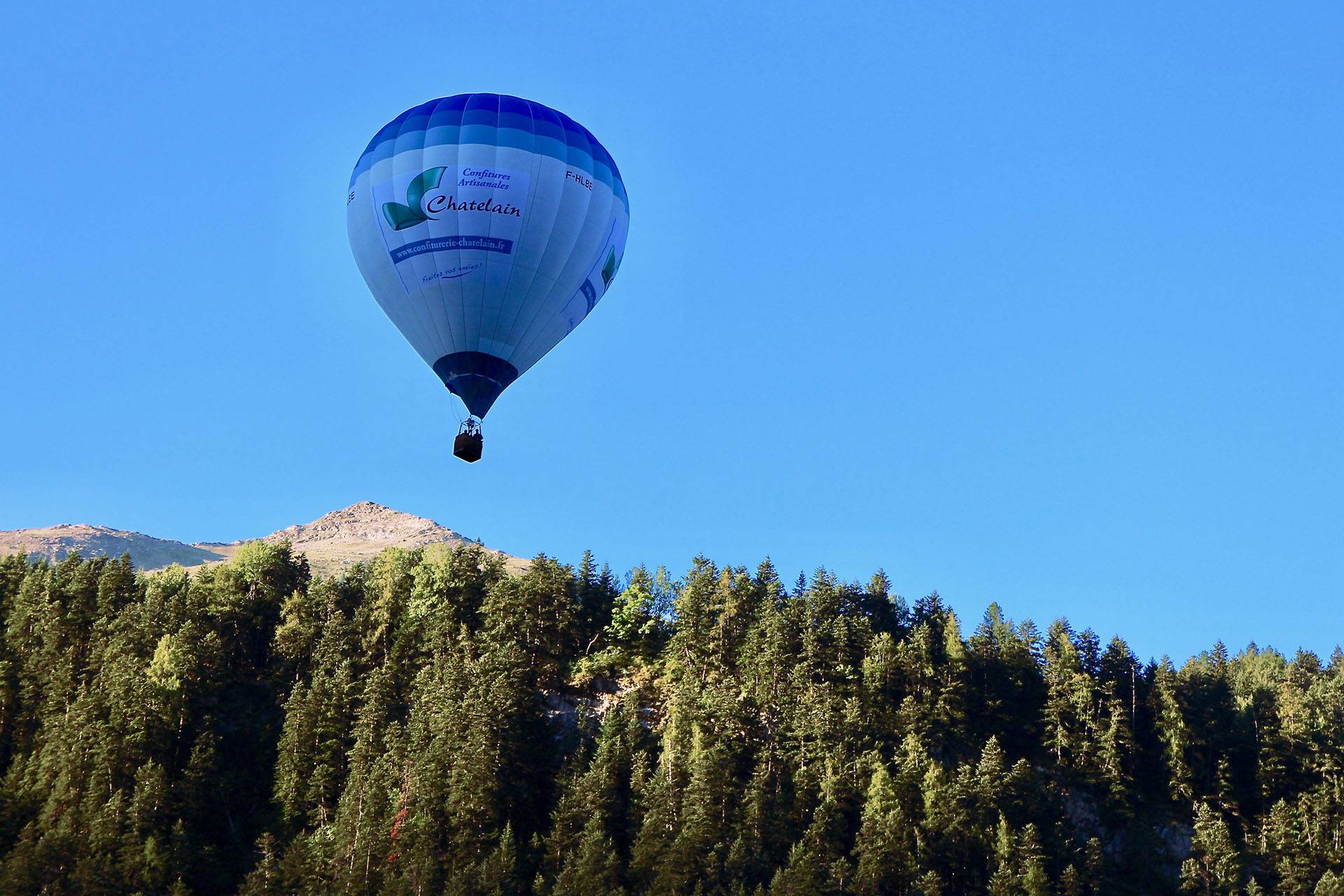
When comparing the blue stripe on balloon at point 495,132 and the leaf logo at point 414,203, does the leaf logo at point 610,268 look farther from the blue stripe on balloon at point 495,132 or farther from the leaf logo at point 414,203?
the leaf logo at point 414,203

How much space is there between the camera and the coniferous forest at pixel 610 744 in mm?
77750

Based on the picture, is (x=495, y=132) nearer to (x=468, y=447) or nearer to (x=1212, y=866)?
(x=468, y=447)

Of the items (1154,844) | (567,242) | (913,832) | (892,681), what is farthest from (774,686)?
(567,242)

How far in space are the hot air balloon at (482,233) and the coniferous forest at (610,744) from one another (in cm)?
2767

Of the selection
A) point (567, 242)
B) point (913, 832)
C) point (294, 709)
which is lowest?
point (913, 832)

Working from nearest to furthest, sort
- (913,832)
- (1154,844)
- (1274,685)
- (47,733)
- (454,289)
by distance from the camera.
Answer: (454,289) → (913,832) → (1154,844) → (47,733) → (1274,685)

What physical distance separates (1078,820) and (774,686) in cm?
1875

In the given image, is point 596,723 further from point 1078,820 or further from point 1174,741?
point 1174,741

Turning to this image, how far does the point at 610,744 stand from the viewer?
86312 mm

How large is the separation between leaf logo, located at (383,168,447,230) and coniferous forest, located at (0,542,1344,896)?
1230 inches

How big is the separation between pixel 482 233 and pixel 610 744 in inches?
1521

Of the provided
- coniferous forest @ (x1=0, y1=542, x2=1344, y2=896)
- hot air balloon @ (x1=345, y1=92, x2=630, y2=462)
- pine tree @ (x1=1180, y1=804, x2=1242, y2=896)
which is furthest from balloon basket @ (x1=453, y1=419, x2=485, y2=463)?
pine tree @ (x1=1180, y1=804, x2=1242, y2=896)

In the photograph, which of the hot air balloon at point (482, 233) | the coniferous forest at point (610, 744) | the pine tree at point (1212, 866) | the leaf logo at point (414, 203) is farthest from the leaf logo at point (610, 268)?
the pine tree at point (1212, 866)

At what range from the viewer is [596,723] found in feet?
309
